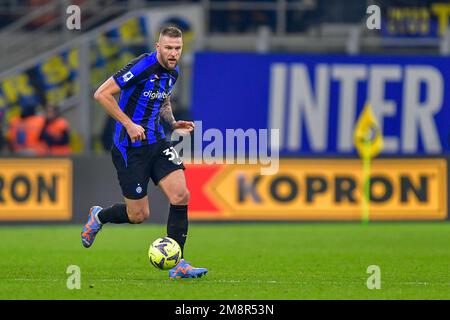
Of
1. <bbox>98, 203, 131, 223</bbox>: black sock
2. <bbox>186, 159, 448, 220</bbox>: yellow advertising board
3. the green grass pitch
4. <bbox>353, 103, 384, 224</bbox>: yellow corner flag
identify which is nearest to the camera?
the green grass pitch

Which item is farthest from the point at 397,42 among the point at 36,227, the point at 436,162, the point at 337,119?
the point at 36,227

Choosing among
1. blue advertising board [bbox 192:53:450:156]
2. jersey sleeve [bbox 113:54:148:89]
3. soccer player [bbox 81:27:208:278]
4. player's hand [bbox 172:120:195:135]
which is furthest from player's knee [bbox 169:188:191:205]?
blue advertising board [bbox 192:53:450:156]

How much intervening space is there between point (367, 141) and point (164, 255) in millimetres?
10506

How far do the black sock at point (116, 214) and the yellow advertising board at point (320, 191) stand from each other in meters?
7.98

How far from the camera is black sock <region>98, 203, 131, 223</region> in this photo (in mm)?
11047

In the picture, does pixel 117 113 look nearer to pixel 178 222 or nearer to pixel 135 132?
pixel 135 132

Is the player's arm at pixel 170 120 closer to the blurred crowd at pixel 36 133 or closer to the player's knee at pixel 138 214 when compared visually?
the player's knee at pixel 138 214

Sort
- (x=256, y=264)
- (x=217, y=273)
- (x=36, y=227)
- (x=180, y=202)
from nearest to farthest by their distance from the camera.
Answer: (x=180, y=202)
(x=217, y=273)
(x=256, y=264)
(x=36, y=227)

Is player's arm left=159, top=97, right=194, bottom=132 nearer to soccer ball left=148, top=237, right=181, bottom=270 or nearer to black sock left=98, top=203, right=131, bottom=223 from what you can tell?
black sock left=98, top=203, right=131, bottom=223

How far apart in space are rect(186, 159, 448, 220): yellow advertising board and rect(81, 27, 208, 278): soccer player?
845 centimetres

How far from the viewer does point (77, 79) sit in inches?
826

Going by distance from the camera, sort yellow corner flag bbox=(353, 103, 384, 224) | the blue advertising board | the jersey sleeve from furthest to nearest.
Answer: the blue advertising board < yellow corner flag bbox=(353, 103, 384, 224) < the jersey sleeve

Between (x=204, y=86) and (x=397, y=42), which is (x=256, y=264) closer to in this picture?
(x=204, y=86)
